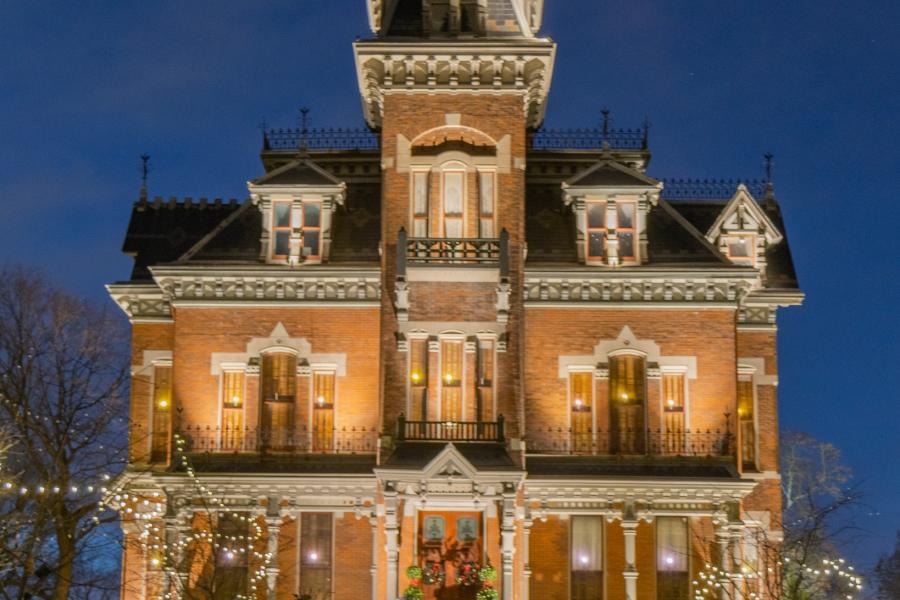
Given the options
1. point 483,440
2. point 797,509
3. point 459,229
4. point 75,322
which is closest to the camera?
point 483,440

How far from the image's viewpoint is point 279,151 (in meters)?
39.4

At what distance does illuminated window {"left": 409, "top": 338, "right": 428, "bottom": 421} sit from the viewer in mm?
32906

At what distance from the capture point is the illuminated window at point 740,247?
124 feet

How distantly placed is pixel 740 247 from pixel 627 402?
6.79m

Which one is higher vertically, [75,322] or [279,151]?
[279,151]

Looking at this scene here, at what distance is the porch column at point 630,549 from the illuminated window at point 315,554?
7474mm

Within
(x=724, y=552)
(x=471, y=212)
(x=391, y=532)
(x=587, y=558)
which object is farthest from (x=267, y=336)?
(x=724, y=552)

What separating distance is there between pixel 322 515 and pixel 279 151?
11732 millimetres

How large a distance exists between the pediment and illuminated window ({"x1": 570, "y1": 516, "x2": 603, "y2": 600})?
9.60 metres

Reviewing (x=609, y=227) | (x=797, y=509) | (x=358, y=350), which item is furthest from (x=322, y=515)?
(x=797, y=509)

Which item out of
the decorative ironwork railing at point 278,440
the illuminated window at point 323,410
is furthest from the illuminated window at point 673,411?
the illuminated window at point 323,410

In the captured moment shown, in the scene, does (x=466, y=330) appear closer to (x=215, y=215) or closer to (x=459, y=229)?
(x=459, y=229)

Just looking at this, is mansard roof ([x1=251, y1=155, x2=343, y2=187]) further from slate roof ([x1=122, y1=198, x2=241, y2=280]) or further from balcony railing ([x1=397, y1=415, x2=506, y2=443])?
balcony railing ([x1=397, y1=415, x2=506, y2=443])

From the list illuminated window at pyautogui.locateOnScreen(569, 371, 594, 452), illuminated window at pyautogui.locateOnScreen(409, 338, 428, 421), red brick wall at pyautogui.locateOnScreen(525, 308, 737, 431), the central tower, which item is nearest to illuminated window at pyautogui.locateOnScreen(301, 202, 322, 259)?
the central tower
